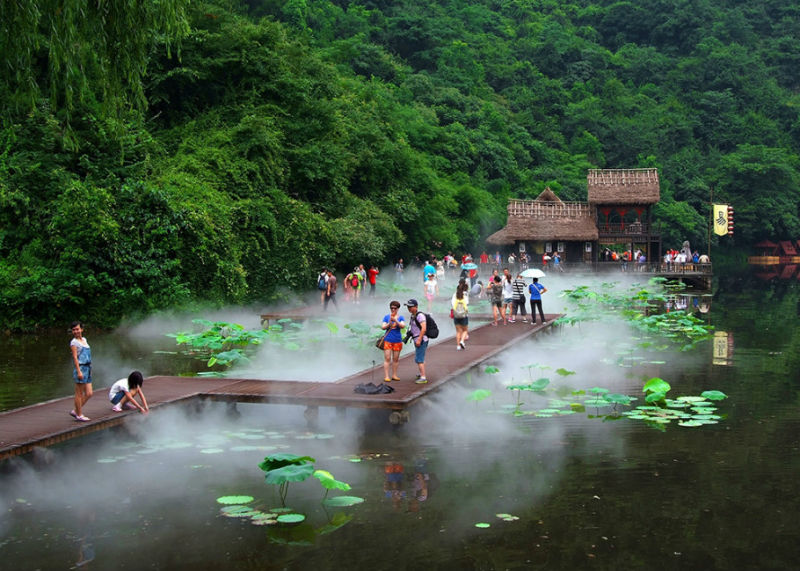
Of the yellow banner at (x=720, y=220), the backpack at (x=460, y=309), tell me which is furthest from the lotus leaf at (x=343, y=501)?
the yellow banner at (x=720, y=220)

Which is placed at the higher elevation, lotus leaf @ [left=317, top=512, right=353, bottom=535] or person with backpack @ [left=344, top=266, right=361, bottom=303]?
person with backpack @ [left=344, top=266, right=361, bottom=303]

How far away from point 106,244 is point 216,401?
13.1m

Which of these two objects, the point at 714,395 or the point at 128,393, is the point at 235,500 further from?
the point at 714,395

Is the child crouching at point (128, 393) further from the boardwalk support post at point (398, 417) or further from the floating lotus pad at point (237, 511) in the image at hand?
the floating lotus pad at point (237, 511)

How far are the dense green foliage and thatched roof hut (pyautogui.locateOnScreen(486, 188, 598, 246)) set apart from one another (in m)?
2.64

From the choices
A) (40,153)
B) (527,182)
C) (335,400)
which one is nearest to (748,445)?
(335,400)

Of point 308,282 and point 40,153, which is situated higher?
point 40,153

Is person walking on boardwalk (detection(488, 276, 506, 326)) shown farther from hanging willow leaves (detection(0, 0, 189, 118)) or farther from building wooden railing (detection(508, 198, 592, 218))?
building wooden railing (detection(508, 198, 592, 218))

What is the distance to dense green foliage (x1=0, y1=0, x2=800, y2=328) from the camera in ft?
81.4

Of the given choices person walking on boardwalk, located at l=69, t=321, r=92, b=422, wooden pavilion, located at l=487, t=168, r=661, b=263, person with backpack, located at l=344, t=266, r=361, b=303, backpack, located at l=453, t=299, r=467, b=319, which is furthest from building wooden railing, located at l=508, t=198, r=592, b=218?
person walking on boardwalk, located at l=69, t=321, r=92, b=422

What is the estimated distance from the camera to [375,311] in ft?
97.2

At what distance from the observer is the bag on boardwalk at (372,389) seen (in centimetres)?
1365

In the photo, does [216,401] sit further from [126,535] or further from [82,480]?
[126,535]

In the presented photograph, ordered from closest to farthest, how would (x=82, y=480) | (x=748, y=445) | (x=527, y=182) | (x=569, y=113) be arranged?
(x=82, y=480) → (x=748, y=445) → (x=527, y=182) → (x=569, y=113)
